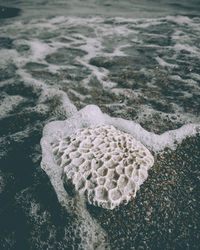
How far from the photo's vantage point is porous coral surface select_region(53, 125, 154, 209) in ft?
5.62

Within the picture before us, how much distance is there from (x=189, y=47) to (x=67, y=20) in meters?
4.82

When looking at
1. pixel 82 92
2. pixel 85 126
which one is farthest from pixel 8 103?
pixel 85 126

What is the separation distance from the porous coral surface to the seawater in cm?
21

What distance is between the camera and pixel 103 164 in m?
1.85

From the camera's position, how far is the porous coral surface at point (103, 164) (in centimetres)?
171

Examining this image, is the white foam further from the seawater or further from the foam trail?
the foam trail

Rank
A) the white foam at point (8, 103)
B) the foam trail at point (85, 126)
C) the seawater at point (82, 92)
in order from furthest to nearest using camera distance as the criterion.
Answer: the white foam at point (8, 103), the seawater at point (82, 92), the foam trail at point (85, 126)

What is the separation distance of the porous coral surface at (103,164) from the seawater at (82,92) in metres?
0.21

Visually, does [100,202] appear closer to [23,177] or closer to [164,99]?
[23,177]

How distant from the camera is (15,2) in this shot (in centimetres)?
906

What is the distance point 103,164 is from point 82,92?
5.99ft

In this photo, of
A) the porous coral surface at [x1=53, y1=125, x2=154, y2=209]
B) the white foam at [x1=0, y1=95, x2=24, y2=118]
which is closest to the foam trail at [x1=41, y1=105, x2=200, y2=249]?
the porous coral surface at [x1=53, y1=125, x2=154, y2=209]

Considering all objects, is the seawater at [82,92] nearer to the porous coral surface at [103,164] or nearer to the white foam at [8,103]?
the white foam at [8,103]

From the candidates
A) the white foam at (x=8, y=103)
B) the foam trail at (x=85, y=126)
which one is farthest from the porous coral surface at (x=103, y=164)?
the white foam at (x=8, y=103)
